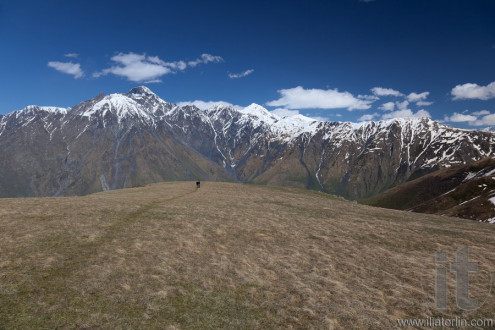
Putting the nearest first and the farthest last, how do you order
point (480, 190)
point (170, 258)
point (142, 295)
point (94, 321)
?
point (94, 321)
point (142, 295)
point (170, 258)
point (480, 190)

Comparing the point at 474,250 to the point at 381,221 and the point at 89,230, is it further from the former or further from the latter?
the point at 89,230

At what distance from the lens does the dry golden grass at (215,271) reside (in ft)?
39.9

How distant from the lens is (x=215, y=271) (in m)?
16.6

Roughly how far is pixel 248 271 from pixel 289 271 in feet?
8.06

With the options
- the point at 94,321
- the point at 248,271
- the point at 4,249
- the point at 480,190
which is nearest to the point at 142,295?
the point at 94,321

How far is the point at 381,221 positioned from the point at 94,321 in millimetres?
29195

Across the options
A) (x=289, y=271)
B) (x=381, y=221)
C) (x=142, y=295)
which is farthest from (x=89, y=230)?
(x=381, y=221)

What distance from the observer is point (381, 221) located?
31.8 m

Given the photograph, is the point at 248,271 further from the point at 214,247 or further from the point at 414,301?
the point at 414,301

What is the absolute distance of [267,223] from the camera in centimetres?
2803

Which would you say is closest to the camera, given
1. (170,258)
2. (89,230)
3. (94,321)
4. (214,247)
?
(94,321)

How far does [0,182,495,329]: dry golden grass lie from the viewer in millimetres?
12148

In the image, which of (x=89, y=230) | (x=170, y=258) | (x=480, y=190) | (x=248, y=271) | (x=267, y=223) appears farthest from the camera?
(x=480, y=190)

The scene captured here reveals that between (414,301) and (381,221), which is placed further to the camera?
(381,221)
